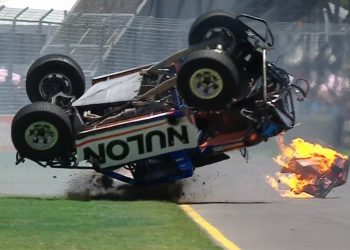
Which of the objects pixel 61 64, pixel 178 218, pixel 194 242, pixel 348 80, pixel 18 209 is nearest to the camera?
pixel 194 242

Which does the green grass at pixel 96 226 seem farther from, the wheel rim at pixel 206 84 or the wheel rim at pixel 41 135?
the wheel rim at pixel 206 84

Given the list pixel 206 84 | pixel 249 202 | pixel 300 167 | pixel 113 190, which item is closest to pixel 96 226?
pixel 206 84

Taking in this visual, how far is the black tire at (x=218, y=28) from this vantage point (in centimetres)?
1260

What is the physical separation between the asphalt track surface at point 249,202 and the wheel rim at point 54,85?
1366 mm

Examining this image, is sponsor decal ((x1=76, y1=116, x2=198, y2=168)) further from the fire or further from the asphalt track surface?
the fire

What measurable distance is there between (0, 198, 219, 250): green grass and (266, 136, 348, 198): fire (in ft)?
Result: 9.24

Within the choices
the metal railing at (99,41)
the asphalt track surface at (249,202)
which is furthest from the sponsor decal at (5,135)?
the metal railing at (99,41)

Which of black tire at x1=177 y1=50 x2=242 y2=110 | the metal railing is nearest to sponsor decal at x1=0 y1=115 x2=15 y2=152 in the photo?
the metal railing

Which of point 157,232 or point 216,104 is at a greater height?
point 216,104

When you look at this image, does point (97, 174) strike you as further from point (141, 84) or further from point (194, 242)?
point (194, 242)

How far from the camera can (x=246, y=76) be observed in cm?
1256

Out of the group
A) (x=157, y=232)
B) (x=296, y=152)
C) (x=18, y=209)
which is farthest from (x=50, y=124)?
(x=296, y=152)

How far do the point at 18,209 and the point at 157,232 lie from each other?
2.71 meters

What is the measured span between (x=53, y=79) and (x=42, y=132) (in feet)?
6.12
